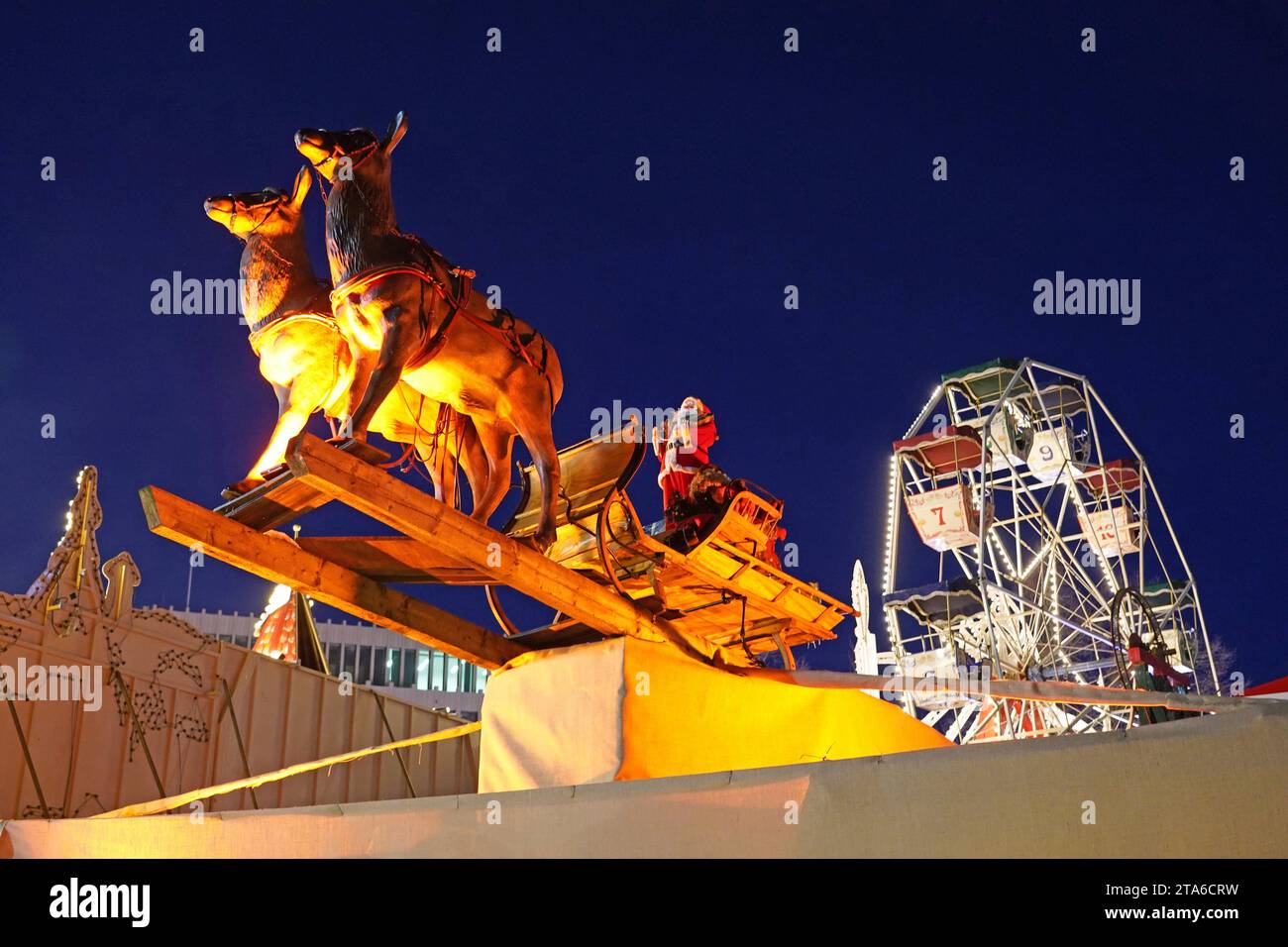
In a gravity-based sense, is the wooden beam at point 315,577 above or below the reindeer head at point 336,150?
below

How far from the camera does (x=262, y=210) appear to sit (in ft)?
23.4

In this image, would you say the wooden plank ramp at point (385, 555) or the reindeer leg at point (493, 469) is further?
the reindeer leg at point (493, 469)

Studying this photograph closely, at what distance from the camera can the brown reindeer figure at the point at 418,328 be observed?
6.59 meters

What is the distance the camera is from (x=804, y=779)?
3395 mm

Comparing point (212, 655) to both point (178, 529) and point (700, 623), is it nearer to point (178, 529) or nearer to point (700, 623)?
point (700, 623)

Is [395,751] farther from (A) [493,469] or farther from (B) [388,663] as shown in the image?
(B) [388,663]

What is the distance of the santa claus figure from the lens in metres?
9.12

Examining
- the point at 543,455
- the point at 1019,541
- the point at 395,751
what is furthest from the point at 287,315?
the point at 1019,541

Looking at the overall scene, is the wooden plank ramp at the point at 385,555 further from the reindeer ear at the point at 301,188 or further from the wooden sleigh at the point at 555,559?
the reindeer ear at the point at 301,188

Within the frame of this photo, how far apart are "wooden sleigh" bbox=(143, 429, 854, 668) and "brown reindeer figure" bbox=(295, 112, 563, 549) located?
1.48 ft

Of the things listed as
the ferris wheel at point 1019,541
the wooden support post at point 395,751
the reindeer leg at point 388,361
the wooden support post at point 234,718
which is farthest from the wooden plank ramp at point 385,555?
the ferris wheel at point 1019,541

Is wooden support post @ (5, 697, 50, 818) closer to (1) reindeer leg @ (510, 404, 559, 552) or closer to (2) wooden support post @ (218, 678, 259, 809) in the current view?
(2) wooden support post @ (218, 678, 259, 809)

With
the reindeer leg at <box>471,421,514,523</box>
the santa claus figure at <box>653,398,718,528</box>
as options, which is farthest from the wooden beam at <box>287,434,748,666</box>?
the santa claus figure at <box>653,398,718,528</box>

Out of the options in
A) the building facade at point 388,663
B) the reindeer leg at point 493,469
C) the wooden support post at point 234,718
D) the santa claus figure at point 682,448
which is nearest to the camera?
the reindeer leg at point 493,469
